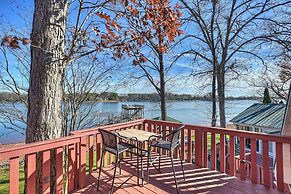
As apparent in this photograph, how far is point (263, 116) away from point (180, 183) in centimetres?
995

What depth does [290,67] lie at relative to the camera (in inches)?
396

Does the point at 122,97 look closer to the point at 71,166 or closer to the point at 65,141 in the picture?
the point at 71,166

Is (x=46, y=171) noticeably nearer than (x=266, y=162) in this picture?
Yes

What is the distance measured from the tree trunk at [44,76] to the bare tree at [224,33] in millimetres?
7362

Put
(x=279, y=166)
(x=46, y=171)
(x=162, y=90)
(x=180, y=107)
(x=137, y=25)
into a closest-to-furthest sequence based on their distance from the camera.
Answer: (x=46, y=171)
(x=279, y=166)
(x=137, y=25)
(x=162, y=90)
(x=180, y=107)

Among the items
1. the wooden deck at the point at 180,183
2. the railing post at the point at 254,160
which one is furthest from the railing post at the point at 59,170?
the railing post at the point at 254,160

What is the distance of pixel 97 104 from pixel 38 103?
594cm

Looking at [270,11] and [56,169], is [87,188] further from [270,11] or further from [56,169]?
[270,11]

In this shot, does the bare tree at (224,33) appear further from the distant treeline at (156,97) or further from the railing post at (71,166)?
the railing post at (71,166)

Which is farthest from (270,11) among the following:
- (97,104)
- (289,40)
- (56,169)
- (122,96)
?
Answer: (56,169)

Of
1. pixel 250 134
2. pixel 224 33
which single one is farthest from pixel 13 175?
pixel 224 33

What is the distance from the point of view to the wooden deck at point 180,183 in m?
3.14

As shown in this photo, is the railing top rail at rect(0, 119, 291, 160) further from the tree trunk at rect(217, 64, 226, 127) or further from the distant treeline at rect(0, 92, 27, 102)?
the tree trunk at rect(217, 64, 226, 127)

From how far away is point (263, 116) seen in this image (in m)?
11.3
